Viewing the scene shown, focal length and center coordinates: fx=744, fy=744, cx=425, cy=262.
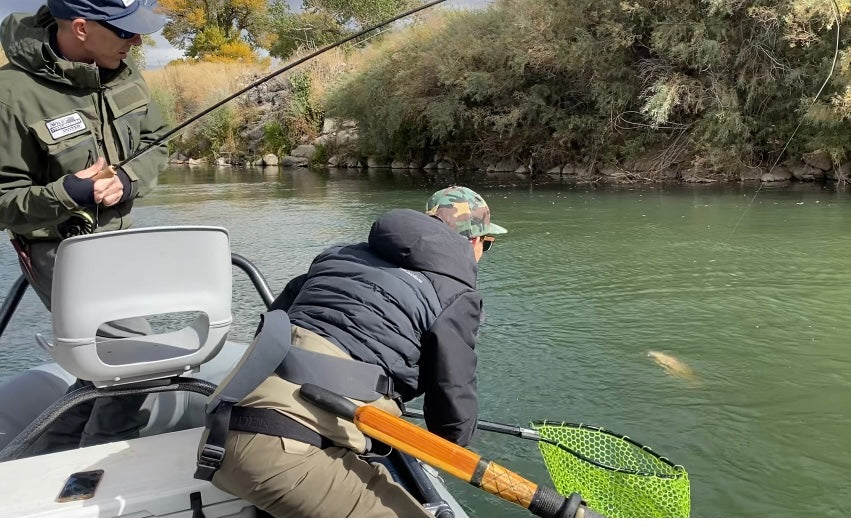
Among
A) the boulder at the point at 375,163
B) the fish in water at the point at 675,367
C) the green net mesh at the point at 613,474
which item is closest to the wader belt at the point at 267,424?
the green net mesh at the point at 613,474

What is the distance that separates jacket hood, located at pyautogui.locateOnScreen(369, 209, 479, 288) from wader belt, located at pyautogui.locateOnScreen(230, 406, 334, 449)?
1.84 feet

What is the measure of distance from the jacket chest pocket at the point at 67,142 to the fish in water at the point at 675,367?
3.35 m

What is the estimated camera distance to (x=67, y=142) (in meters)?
2.38

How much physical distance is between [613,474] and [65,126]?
6.61 ft

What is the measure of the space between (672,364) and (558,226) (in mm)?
5888

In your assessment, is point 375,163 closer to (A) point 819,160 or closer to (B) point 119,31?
(A) point 819,160

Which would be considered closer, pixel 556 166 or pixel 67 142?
pixel 67 142

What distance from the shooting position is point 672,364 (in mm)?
4566

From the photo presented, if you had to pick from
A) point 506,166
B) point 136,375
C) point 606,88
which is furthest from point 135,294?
point 506,166

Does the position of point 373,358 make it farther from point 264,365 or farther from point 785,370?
point 785,370

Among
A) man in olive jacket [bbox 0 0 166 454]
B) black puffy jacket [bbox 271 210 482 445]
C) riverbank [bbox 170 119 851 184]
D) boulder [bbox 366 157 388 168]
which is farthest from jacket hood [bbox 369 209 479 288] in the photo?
boulder [bbox 366 157 388 168]

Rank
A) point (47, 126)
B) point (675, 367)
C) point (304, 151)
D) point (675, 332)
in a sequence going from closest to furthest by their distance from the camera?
point (47, 126), point (675, 367), point (675, 332), point (304, 151)

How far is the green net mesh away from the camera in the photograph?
2.14 metres

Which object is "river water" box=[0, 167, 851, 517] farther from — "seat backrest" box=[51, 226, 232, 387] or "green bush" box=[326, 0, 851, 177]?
"green bush" box=[326, 0, 851, 177]
